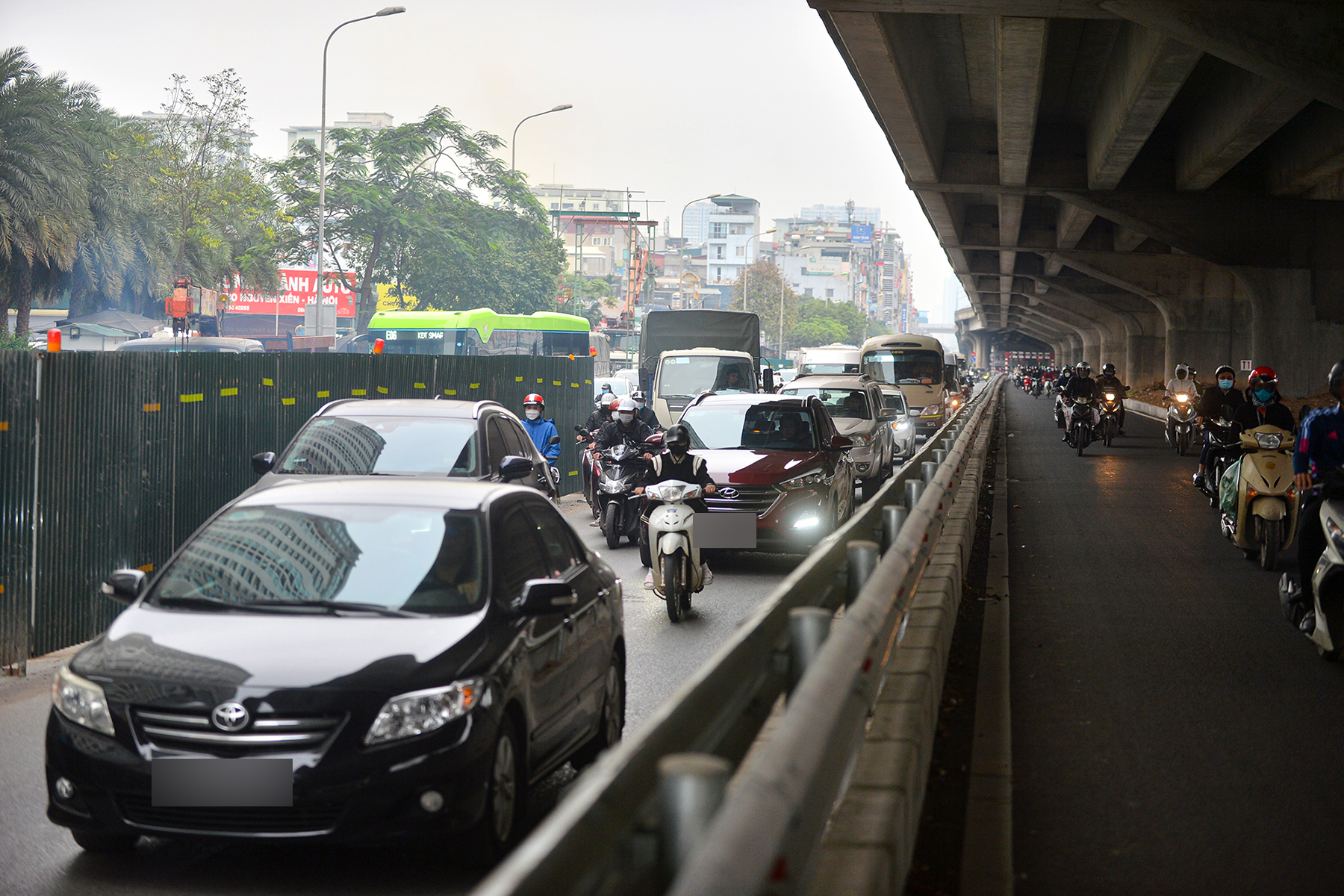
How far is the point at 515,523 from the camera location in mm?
6164

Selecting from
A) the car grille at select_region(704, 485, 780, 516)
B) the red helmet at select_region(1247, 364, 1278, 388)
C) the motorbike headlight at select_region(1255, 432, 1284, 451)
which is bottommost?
the car grille at select_region(704, 485, 780, 516)

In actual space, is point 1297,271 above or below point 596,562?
above

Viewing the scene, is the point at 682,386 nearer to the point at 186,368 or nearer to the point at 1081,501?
the point at 1081,501

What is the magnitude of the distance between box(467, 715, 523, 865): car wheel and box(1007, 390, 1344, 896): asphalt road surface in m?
1.72

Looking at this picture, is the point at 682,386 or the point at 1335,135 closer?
the point at 1335,135

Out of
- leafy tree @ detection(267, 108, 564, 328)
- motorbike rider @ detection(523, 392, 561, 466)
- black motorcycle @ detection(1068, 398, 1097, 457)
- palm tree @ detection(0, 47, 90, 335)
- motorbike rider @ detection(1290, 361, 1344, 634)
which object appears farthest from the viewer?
leafy tree @ detection(267, 108, 564, 328)

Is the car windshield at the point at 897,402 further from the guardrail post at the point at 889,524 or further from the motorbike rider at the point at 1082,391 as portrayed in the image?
the guardrail post at the point at 889,524

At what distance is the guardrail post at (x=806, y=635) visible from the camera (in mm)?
4047

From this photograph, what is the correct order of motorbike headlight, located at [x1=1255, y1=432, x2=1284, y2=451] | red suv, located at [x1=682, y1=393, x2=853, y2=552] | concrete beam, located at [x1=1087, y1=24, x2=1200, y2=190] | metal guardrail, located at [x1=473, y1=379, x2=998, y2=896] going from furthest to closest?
concrete beam, located at [x1=1087, y1=24, x2=1200, y2=190] < red suv, located at [x1=682, y1=393, x2=853, y2=552] < motorbike headlight, located at [x1=1255, y1=432, x2=1284, y2=451] < metal guardrail, located at [x1=473, y1=379, x2=998, y2=896]

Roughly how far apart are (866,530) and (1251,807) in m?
2.30

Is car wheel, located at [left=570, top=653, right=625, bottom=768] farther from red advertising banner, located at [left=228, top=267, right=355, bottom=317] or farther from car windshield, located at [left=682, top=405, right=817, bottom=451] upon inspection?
red advertising banner, located at [left=228, top=267, right=355, bottom=317]

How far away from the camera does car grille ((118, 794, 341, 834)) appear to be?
15.2ft

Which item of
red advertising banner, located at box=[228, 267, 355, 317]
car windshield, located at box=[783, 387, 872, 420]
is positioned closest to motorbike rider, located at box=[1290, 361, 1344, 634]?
car windshield, located at box=[783, 387, 872, 420]

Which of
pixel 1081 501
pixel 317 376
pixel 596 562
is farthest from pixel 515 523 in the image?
pixel 1081 501
